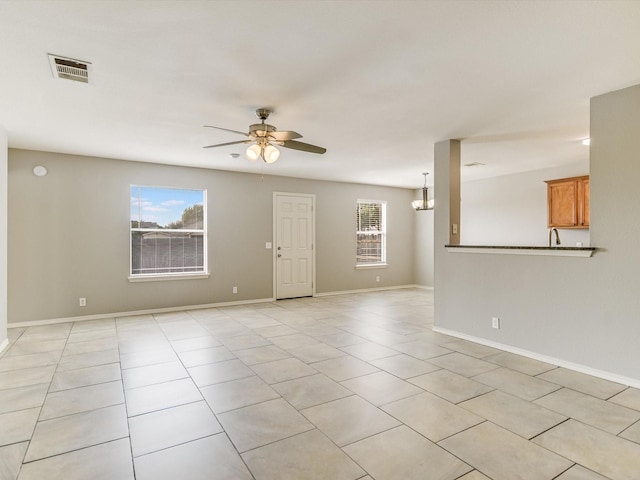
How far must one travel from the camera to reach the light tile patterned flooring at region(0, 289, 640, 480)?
194 cm

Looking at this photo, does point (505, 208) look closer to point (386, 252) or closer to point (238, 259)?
point (386, 252)

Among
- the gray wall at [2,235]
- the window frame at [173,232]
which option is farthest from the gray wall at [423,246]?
the gray wall at [2,235]

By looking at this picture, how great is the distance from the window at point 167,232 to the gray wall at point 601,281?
497 centimetres

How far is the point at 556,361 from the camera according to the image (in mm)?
3428

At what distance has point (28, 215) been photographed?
5.05 m

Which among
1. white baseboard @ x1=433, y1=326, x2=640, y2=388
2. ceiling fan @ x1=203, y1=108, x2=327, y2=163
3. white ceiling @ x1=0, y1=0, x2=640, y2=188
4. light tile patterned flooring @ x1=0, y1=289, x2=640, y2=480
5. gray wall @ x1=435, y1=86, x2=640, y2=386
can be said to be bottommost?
light tile patterned flooring @ x1=0, y1=289, x2=640, y2=480

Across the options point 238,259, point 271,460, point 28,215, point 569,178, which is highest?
point 569,178

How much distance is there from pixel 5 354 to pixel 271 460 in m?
3.61

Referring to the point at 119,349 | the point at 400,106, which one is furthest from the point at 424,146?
the point at 119,349

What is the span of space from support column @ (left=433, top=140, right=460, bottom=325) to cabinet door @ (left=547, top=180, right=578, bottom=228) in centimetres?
249

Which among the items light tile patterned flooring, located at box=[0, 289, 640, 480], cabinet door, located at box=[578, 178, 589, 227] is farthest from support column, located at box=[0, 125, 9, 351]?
cabinet door, located at box=[578, 178, 589, 227]

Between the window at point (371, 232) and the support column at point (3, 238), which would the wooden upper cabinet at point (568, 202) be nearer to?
the window at point (371, 232)

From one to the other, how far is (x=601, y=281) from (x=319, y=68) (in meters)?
2.99

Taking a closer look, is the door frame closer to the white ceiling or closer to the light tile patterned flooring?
the white ceiling
